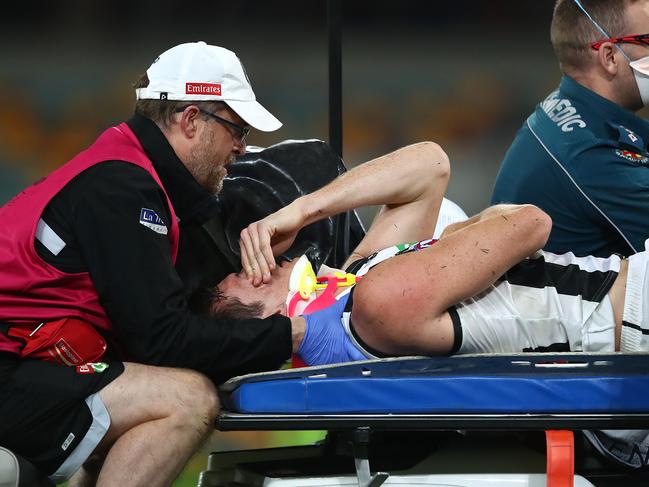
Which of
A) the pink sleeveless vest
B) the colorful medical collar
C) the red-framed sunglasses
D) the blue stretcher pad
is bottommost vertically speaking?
the blue stretcher pad

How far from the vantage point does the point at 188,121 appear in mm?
2590

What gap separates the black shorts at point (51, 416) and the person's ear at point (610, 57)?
168 centimetres

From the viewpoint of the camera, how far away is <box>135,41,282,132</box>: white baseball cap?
8.49ft

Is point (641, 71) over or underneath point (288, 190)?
over

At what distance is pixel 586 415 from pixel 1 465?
4.03 feet

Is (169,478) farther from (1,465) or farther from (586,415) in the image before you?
(586,415)

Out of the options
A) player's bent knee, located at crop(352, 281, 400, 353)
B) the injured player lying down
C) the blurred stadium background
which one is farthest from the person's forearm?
the blurred stadium background

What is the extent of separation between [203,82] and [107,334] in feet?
2.24

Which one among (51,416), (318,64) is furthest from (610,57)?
(318,64)

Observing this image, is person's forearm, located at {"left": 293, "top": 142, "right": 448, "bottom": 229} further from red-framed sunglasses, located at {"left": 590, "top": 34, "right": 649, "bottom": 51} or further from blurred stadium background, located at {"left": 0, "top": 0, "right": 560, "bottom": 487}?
blurred stadium background, located at {"left": 0, "top": 0, "right": 560, "bottom": 487}

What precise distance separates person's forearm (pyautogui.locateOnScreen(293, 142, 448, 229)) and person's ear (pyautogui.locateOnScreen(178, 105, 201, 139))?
34cm

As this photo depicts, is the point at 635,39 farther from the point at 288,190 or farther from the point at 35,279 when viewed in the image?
the point at 35,279

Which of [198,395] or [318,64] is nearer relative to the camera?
[198,395]

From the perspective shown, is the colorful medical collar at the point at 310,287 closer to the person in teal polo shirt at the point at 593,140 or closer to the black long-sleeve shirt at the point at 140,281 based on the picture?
the black long-sleeve shirt at the point at 140,281
